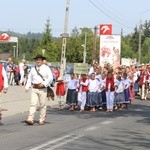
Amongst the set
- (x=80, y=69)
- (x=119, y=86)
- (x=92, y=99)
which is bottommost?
(x=92, y=99)

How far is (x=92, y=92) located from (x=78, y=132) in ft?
25.0

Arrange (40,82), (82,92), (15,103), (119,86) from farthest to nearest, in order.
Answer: (119,86), (15,103), (82,92), (40,82)

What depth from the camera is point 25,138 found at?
39.2 feet

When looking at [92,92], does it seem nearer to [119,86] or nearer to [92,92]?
[92,92]

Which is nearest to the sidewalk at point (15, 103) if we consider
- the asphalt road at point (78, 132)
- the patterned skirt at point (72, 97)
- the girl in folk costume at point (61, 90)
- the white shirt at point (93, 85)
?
the asphalt road at point (78, 132)

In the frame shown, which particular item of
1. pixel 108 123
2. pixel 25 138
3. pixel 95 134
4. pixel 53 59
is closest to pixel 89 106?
pixel 108 123

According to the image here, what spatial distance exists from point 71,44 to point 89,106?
70120 mm

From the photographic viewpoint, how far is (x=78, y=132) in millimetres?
13406

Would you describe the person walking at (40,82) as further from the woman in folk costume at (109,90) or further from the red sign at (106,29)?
the red sign at (106,29)

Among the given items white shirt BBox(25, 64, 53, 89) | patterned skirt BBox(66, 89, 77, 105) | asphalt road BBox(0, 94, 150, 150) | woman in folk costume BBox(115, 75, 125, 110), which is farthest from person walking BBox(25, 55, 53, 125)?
woman in folk costume BBox(115, 75, 125, 110)

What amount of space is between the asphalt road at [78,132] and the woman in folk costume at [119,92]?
133 inches

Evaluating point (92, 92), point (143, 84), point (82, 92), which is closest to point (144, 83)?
point (143, 84)

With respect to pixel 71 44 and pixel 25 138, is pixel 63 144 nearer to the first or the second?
pixel 25 138

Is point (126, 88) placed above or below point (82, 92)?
above
